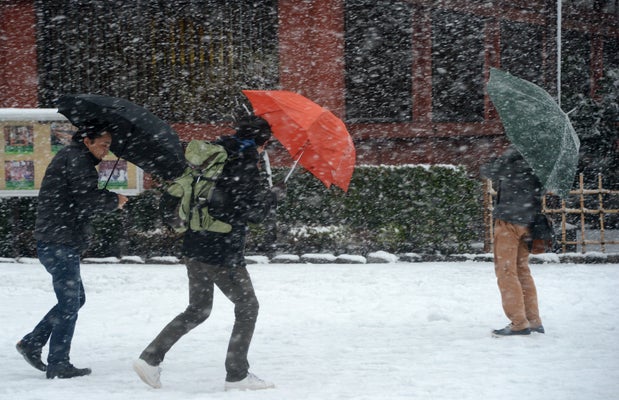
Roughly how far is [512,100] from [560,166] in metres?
0.70

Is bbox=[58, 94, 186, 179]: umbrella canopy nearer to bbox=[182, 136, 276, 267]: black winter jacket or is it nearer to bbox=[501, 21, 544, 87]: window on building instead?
bbox=[182, 136, 276, 267]: black winter jacket

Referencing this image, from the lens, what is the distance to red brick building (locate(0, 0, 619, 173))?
15734 millimetres

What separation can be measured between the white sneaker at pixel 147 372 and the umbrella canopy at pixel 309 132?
5.71ft

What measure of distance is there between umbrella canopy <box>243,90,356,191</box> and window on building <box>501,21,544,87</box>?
14.8 metres

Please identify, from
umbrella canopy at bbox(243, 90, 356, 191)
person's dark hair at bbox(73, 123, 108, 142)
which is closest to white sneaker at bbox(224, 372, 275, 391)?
umbrella canopy at bbox(243, 90, 356, 191)

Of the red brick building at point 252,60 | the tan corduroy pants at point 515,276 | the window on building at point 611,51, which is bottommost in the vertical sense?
the tan corduroy pants at point 515,276

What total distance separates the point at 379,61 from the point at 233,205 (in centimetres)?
1289

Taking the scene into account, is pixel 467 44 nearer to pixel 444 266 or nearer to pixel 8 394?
pixel 444 266

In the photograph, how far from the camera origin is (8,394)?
4.73 meters

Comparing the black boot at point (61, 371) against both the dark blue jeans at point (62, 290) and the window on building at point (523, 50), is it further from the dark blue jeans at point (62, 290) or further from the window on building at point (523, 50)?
the window on building at point (523, 50)

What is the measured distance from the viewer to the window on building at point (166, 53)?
51.8ft

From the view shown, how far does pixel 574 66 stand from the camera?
19.5 metres

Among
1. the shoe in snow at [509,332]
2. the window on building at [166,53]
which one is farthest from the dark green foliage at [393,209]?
the shoe in snow at [509,332]

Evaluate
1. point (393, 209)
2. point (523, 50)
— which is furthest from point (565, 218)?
point (523, 50)
